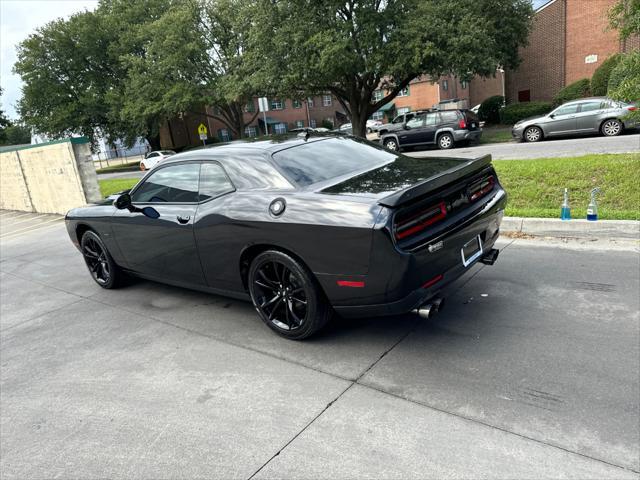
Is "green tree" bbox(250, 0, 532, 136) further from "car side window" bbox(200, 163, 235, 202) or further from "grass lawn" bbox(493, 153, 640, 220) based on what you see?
"car side window" bbox(200, 163, 235, 202)

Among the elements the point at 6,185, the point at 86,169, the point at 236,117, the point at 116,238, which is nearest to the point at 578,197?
the point at 116,238

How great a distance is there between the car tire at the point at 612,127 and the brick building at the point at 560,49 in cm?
1007

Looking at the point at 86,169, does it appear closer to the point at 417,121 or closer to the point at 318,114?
the point at 417,121

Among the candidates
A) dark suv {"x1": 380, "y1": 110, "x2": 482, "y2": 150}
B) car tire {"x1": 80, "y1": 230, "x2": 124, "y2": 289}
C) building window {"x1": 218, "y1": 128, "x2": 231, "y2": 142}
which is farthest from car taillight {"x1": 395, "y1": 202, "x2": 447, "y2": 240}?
building window {"x1": 218, "y1": 128, "x2": 231, "y2": 142}

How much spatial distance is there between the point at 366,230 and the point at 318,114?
61.6 m

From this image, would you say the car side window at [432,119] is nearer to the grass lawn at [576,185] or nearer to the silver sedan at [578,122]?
the silver sedan at [578,122]

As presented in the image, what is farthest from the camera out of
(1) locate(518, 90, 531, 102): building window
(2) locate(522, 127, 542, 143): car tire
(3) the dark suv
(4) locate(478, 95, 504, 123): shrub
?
(1) locate(518, 90, 531, 102): building window

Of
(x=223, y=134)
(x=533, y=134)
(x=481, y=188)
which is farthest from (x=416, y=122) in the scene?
(x=223, y=134)

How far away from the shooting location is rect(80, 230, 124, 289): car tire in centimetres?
566

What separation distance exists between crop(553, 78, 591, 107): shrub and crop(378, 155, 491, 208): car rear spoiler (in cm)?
2422

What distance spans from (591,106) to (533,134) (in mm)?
2046

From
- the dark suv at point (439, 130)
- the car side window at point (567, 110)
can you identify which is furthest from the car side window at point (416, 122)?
the car side window at point (567, 110)

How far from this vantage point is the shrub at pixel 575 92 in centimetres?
2439

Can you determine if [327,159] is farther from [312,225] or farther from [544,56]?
[544,56]
